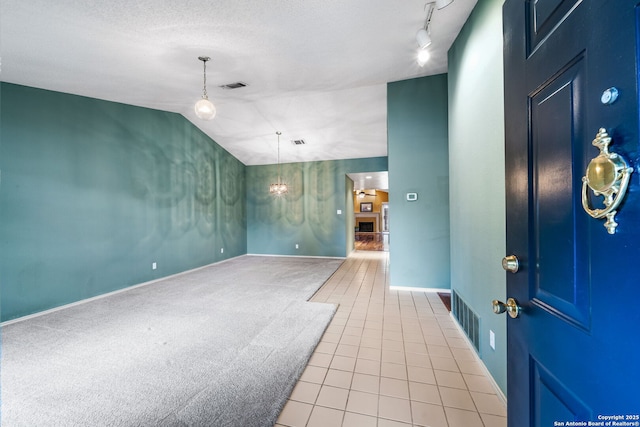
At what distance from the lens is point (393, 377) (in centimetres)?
193

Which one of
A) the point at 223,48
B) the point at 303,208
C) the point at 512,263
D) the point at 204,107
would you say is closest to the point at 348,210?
the point at 303,208

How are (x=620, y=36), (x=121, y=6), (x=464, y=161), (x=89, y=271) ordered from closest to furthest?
(x=620, y=36) < (x=121, y=6) < (x=464, y=161) < (x=89, y=271)

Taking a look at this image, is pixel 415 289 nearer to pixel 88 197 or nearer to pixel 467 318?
pixel 467 318

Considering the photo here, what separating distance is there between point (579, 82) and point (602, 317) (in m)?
0.56

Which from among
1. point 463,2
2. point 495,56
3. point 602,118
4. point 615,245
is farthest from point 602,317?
point 463,2

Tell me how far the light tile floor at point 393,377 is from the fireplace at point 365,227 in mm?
11219

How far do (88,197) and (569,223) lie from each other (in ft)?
16.9

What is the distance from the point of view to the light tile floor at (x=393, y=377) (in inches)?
61.6

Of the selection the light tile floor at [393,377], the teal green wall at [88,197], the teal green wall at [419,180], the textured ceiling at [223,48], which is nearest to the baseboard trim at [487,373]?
the light tile floor at [393,377]

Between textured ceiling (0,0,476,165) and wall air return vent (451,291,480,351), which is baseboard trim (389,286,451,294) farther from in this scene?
textured ceiling (0,0,476,165)

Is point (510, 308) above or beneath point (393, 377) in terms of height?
above

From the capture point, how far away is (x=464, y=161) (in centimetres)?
244

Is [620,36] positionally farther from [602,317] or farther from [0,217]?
[0,217]

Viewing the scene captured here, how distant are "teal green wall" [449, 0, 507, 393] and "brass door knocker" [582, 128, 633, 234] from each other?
1303 millimetres
